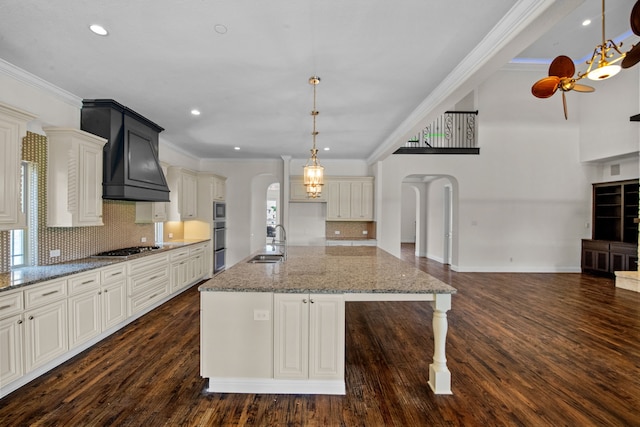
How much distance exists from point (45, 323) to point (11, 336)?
288mm

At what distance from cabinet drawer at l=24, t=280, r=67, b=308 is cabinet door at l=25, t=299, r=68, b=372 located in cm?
5

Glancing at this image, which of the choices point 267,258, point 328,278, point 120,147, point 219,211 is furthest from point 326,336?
point 219,211

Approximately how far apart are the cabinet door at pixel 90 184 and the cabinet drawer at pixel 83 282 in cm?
62

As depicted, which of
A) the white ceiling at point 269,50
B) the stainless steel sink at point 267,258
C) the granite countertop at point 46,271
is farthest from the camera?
the stainless steel sink at point 267,258

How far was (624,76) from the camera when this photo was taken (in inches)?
237

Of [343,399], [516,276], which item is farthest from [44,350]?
[516,276]

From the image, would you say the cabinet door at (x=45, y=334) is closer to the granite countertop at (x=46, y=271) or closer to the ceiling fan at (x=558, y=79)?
the granite countertop at (x=46, y=271)

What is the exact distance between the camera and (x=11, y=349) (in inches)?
86.7

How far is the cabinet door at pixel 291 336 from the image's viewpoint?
7.53ft

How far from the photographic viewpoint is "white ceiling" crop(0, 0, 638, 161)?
189 centimetres

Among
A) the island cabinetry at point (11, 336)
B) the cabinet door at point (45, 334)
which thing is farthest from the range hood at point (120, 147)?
the island cabinetry at point (11, 336)

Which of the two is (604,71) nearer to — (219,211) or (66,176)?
(66,176)

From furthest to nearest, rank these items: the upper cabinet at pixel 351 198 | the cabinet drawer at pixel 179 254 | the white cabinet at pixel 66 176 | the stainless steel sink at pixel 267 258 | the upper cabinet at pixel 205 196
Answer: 1. the upper cabinet at pixel 351 198
2. the upper cabinet at pixel 205 196
3. the cabinet drawer at pixel 179 254
4. the stainless steel sink at pixel 267 258
5. the white cabinet at pixel 66 176

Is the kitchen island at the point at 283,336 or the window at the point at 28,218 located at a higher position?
the window at the point at 28,218
